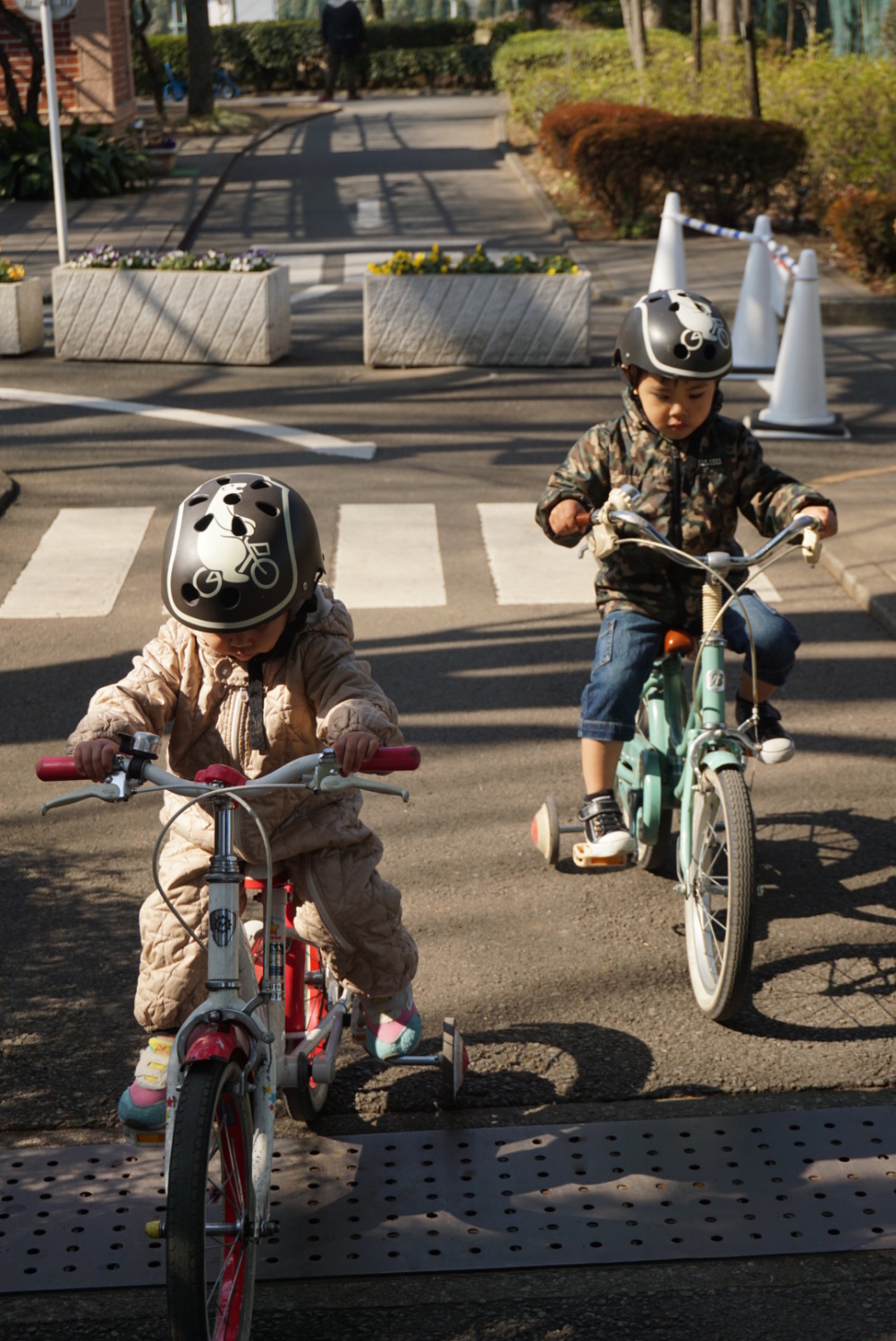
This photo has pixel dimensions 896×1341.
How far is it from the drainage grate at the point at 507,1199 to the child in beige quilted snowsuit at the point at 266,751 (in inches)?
13.8

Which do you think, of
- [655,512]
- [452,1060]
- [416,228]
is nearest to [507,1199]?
[452,1060]

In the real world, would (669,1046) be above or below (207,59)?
below

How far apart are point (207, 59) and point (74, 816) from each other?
30113mm

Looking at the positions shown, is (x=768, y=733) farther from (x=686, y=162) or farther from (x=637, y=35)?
(x=637, y=35)

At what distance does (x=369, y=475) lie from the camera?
954 centimetres

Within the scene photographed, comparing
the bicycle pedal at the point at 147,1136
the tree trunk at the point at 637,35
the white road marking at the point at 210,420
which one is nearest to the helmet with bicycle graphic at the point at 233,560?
the bicycle pedal at the point at 147,1136

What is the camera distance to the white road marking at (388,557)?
7.50 m

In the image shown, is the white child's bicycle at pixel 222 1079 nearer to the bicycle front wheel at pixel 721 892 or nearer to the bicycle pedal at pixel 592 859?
the bicycle front wheel at pixel 721 892

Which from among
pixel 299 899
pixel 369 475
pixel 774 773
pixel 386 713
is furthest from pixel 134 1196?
pixel 369 475

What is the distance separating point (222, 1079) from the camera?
2.64 m

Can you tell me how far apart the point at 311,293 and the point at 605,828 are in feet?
40.9

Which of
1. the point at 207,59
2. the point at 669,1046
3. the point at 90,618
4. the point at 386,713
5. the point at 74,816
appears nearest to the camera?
the point at 386,713

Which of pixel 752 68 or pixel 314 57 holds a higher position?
pixel 314 57

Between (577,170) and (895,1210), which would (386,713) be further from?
(577,170)
